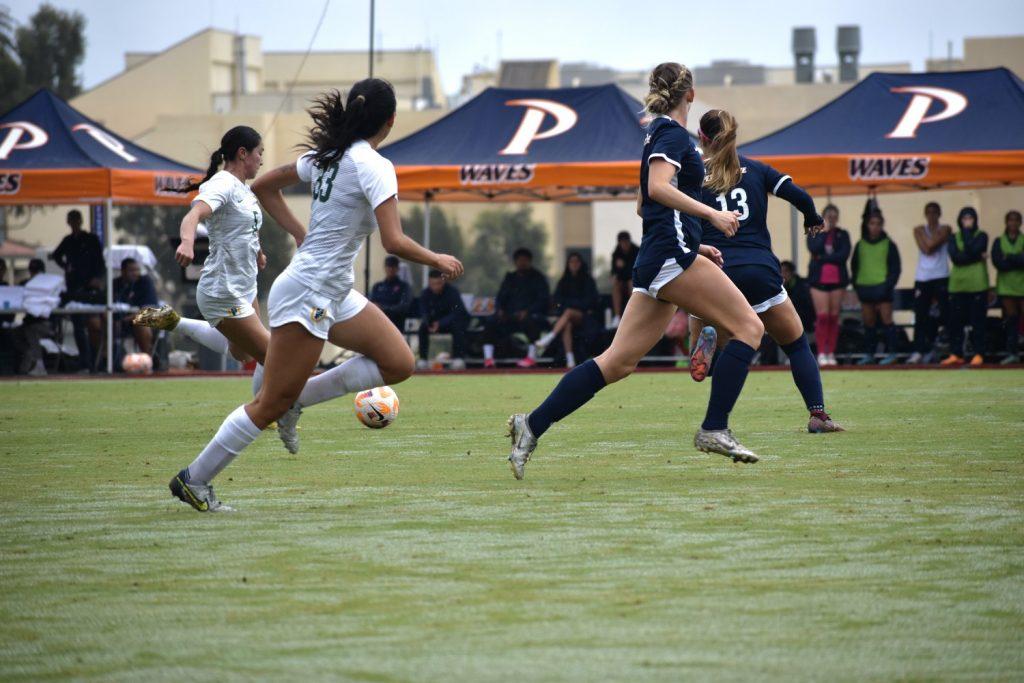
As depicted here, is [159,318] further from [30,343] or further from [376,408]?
[30,343]

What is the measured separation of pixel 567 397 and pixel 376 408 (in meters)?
3.02

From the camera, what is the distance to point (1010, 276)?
20.4m

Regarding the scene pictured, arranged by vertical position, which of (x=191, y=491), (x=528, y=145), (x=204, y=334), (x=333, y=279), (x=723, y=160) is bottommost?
(x=191, y=491)

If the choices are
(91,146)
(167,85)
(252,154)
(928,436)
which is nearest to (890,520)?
(928,436)

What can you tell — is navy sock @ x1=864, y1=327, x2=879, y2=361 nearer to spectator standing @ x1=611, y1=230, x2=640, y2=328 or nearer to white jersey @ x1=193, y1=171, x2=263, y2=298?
spectator standing @ x1=611, y1=230, x2=640, y2=328

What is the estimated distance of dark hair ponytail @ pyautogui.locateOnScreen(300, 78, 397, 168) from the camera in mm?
6836

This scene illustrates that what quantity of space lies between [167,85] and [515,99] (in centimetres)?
4556

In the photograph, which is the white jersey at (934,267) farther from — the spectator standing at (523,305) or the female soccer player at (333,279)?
the female soccer player at (333,279)

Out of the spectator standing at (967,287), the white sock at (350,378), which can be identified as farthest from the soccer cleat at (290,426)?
the spectator standing at (967,287)

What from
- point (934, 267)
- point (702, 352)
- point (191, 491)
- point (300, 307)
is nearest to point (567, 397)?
point (300, 307)

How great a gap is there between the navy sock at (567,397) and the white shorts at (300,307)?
1.39 m

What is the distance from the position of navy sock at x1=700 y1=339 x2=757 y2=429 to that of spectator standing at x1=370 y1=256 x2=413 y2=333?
552 inches

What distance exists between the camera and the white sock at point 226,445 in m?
6.54

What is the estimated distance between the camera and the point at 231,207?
33.8ft
